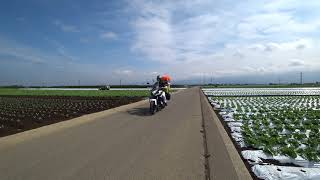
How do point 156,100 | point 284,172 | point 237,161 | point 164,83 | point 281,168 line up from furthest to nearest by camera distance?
point 164,83
point 156,100
point 237,161
point 281,168
point 284,172

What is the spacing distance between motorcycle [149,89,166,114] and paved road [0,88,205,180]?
6.35 meters

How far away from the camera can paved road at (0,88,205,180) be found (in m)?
6.30

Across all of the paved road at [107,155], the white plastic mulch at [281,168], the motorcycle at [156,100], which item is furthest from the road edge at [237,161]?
the motorcycle at [156,100]

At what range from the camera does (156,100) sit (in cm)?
1902

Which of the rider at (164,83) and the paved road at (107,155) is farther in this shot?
the rider at (164,83)

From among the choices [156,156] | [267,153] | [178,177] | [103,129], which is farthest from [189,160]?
[103,129]

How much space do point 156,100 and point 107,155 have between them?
11244 mm

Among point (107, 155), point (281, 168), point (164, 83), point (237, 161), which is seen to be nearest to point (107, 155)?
point (107, 155)

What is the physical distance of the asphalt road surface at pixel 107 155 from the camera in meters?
6.30

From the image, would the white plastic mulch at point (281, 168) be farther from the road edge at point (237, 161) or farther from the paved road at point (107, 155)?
the paved road at point (107, 155)

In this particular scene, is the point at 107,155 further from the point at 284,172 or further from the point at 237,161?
the point at 284,172

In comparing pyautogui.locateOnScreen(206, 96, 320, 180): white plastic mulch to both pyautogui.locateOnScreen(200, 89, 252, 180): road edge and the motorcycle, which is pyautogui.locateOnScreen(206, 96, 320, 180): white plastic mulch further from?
the motorcycle

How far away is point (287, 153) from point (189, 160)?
7.64 ft

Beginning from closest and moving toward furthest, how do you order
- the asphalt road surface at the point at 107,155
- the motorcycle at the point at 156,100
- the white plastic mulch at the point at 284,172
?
the white plastic mulch at the point at 284,172 → the asphalt road surface at the point at 107,155 → the motorcycle at the point at 156,100
